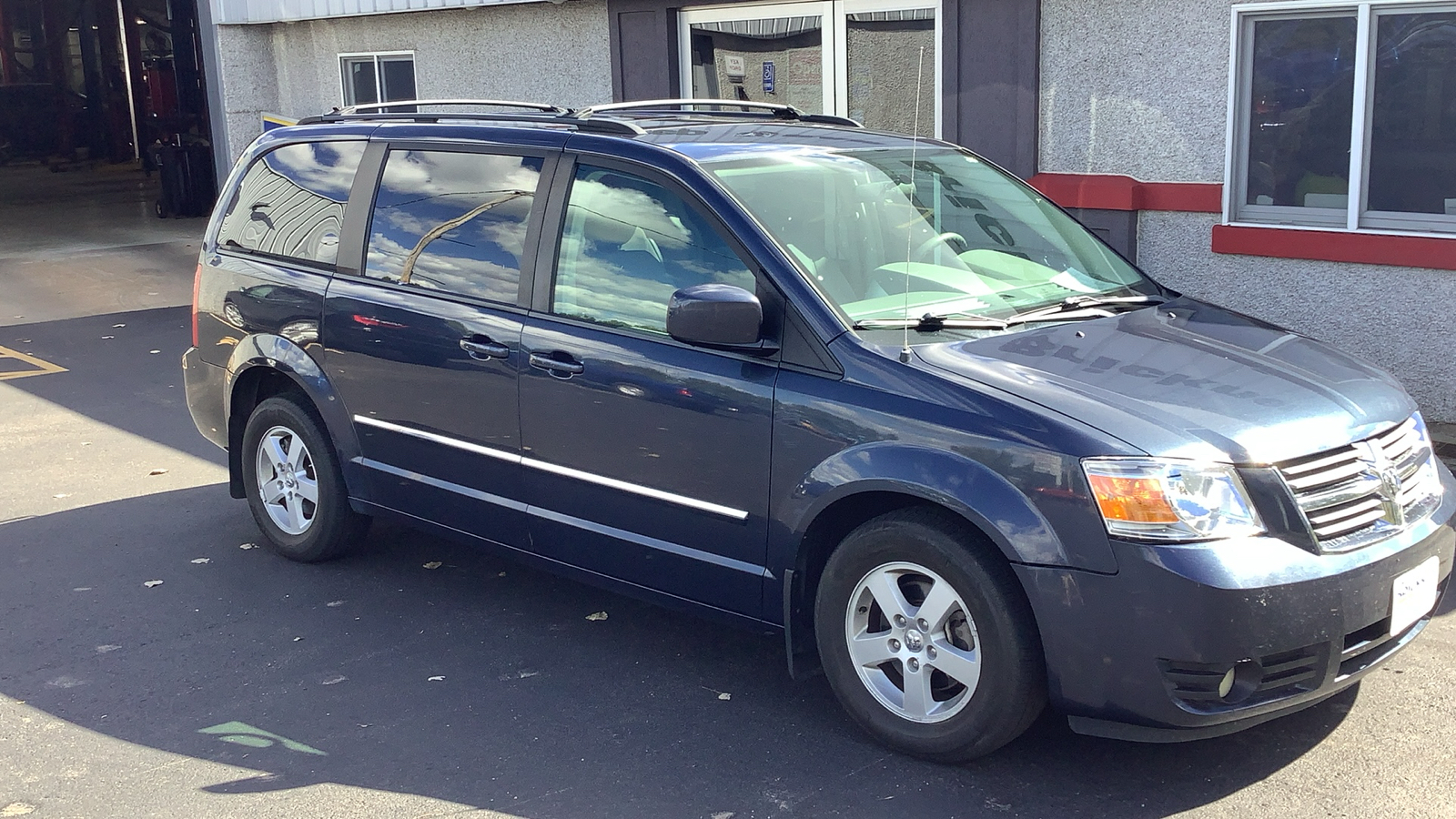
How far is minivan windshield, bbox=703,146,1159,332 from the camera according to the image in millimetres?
4266

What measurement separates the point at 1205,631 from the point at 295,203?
4111 millimetres

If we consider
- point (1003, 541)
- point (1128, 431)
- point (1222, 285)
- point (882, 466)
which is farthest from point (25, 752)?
point (1222, 285)

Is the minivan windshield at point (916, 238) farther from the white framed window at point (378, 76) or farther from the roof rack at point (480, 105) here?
the white framed window at point (378, 76)

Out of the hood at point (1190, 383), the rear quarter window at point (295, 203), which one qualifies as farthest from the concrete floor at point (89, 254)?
the hood at point (1190, 383)

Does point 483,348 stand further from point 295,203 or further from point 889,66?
point 889,66

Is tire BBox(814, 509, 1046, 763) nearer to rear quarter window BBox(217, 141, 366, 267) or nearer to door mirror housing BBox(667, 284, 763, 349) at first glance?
door mirror housing BBox(667, 284, 763, 349)

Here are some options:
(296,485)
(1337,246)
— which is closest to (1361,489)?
(296,485)

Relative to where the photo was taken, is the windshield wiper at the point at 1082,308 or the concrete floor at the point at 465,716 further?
the windshield wiper at the point at 1082,308

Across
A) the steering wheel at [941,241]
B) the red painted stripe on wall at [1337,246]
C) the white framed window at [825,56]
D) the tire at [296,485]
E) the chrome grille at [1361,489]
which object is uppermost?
the white framed window at [825,56]

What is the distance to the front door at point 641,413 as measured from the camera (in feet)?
13.6

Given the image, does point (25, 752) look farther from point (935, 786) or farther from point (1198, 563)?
point (1198, 563)

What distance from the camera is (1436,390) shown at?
7.42m

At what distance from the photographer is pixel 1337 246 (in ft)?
25.0

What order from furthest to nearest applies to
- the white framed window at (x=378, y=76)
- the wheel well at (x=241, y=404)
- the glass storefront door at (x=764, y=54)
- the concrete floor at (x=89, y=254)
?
the white framed window at (x=378, y=76) → the concrete floor at (x=89, y=254) → the glass storefront door at (x=764, y=54) → the wheel well at (x=241, y=404)
